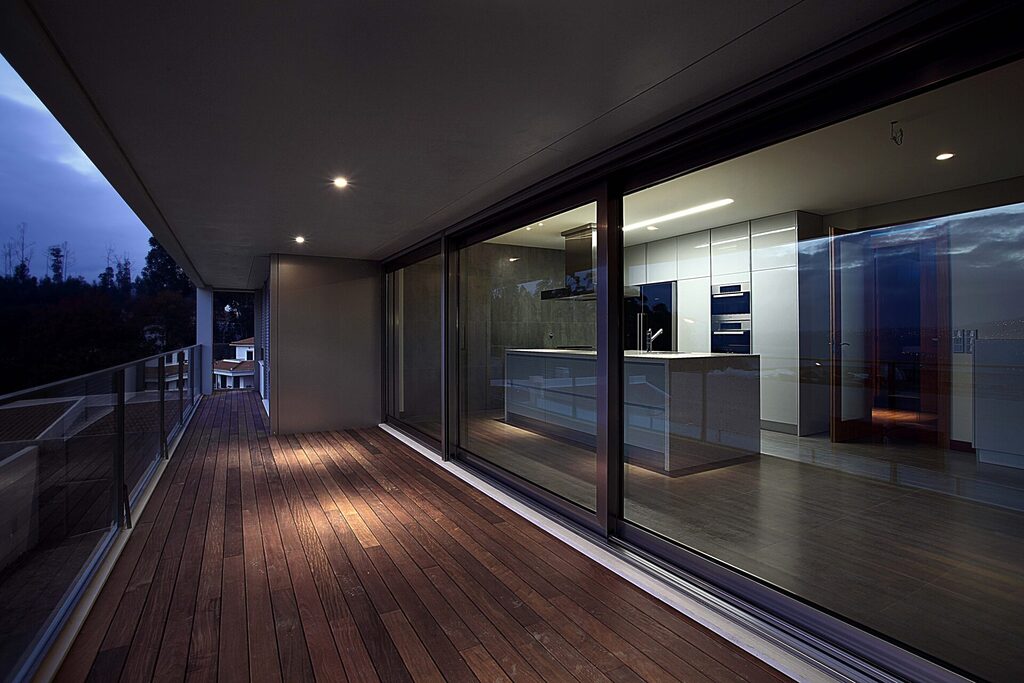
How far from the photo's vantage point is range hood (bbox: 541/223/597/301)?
326 cm

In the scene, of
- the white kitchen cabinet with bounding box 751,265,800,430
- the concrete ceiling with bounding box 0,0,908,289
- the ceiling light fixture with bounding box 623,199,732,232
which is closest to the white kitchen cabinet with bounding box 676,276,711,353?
the white kitchen cabinet with bounding box 751,265,800,430

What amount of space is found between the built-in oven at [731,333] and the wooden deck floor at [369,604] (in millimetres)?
1278

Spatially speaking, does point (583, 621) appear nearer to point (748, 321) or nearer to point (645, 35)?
point (748, 321)

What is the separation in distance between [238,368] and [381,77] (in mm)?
11565

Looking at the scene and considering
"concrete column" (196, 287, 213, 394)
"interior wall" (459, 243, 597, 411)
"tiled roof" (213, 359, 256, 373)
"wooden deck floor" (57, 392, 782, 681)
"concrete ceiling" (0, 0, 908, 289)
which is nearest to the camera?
"concrete ceiling" (0, 0, 908, 289)

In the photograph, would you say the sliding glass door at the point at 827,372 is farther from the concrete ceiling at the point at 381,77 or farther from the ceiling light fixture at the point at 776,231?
the concrete ceiling at the point at 381,77

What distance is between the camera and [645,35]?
182 cm

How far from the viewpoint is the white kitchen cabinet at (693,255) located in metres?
2.62

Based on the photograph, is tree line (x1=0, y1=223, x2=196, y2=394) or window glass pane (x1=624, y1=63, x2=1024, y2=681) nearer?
window glass pane (x1=624, y1=63, x2=1024, y2=681)

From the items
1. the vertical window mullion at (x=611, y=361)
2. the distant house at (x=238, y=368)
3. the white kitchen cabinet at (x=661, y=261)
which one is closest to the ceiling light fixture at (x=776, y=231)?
the white kitchen cabinet at (x=661, y=261)

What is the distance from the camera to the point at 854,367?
6.45 feet

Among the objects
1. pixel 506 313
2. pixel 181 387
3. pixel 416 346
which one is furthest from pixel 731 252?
pixel 181 387

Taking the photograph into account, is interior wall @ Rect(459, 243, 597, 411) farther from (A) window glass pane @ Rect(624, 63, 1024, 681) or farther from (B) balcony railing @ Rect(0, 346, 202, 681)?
(B) balcony railing @ Rect(0, 346, 202, 681)

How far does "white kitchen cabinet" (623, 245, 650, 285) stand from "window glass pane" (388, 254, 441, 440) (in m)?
2.73
